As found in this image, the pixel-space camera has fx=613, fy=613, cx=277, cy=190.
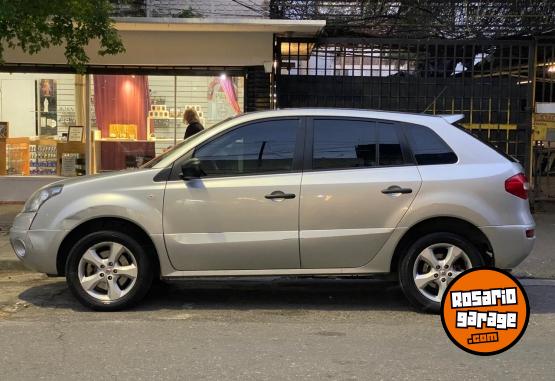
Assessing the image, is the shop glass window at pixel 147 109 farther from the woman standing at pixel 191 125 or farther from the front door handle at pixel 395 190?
the front door handle at pixel 395 190

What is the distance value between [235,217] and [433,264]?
176 cm

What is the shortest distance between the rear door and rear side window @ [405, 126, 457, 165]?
10cm

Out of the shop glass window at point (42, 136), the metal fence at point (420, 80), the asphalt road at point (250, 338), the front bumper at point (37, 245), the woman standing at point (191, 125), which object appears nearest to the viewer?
the asphalt road at point (250, 338)

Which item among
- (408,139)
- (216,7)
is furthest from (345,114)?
(216,7)

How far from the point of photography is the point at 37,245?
5363 millimetres

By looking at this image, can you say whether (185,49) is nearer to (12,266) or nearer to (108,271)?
(12,266)

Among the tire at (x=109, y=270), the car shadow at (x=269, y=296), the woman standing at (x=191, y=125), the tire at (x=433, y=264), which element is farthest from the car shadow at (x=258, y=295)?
the woman standing at (x=191, y=125)

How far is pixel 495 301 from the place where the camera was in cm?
296

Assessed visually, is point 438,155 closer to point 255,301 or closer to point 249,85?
point 255,301

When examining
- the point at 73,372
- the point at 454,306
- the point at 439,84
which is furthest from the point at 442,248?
the point at 439,84

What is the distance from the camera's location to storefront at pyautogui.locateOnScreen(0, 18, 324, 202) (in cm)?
1081

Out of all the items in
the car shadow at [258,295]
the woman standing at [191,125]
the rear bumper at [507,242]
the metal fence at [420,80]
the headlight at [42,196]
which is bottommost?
the car shadow at [258,295]

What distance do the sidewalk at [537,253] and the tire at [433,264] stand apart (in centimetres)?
208

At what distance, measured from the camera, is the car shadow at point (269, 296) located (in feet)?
18.9
